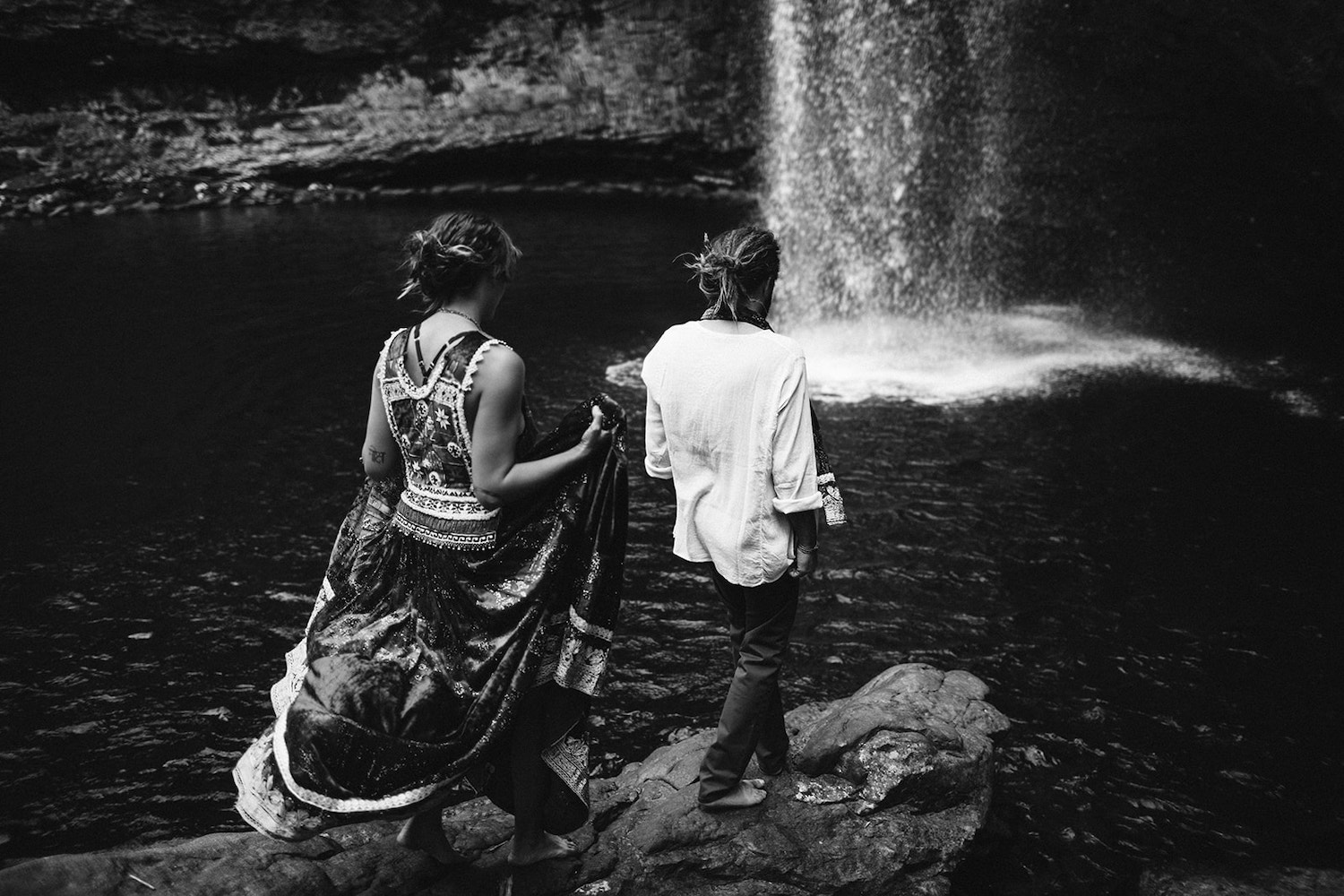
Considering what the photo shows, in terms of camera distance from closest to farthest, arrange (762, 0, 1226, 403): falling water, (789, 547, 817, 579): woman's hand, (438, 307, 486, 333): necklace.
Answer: (438, 307, 486, 333): necklace
(789, 547, 817, 579): woman's hand
(762, 0, 1226, 403): falling water

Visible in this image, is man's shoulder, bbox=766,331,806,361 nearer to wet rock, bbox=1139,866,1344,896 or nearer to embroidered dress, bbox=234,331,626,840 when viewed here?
embroidered dress, bbox=234,331,626,840

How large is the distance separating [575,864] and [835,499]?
1.44 meters

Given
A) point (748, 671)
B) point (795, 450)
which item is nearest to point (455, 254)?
point (795, 450)

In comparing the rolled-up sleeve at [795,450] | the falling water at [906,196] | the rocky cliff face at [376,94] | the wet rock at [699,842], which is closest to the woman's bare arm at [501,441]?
the rolled-up sleeve at [795,450]

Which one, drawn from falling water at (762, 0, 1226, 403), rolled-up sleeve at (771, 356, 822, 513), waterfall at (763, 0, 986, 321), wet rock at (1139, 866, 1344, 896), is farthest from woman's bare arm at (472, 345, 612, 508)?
waterfall at (763, 0, 986, 321)

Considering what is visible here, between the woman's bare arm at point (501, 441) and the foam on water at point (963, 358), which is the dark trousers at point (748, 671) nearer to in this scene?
the woman's bare arm at point (501, 441)

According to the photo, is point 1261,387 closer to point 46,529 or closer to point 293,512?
point 293,512

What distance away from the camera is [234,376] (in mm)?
9383

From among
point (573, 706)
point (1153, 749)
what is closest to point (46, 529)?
point (573, 706)

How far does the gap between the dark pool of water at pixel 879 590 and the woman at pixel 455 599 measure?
4.87ft

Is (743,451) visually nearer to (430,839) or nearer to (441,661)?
(441,661)

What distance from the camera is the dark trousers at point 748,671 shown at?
3.23 meters

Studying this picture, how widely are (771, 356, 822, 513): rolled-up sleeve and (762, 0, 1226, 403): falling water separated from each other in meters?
7.44

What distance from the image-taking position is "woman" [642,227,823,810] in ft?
9.93
